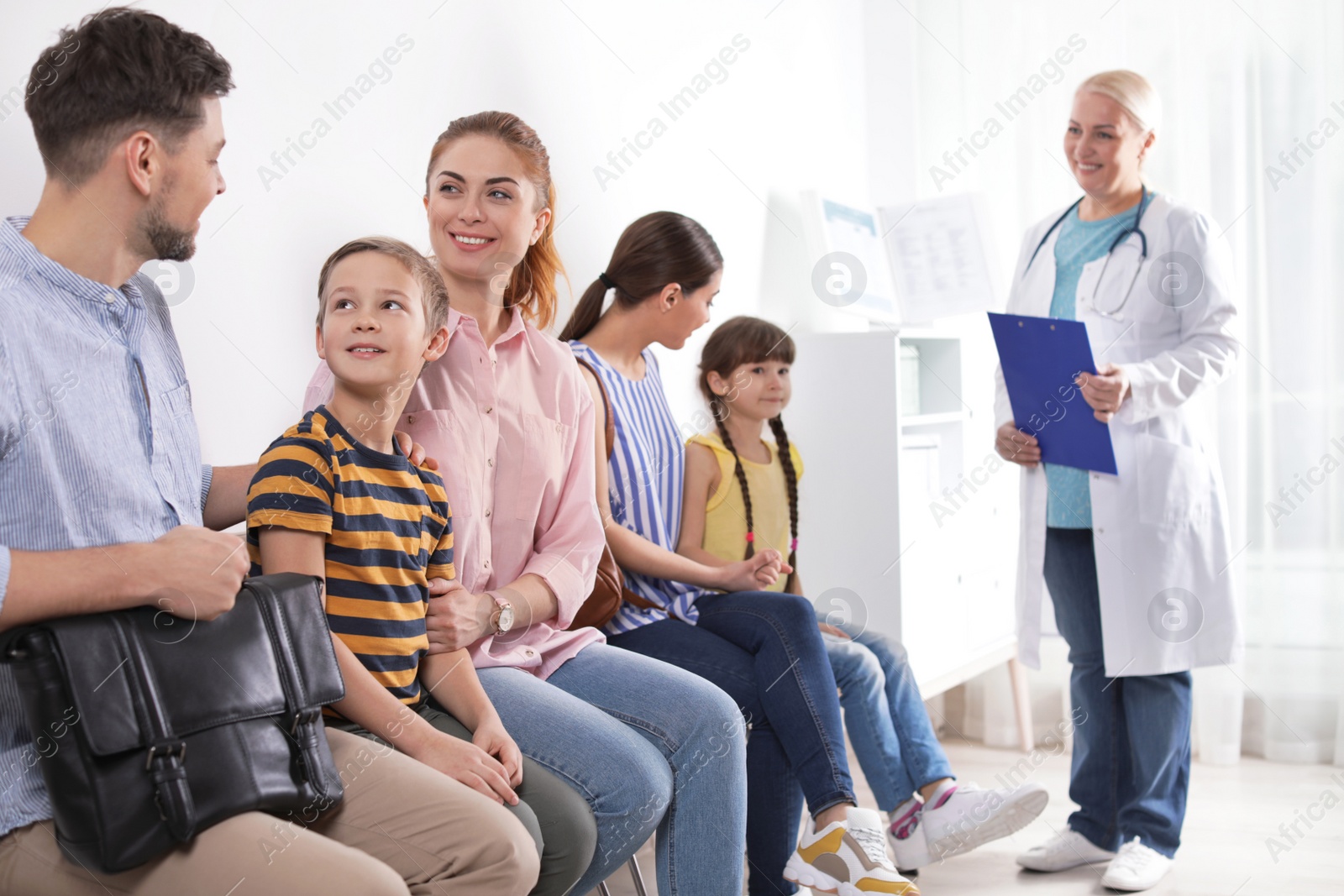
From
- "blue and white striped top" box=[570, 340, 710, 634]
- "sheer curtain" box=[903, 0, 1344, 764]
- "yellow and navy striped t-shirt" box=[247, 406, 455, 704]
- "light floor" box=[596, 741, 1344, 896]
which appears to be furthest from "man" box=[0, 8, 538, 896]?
"sheer curtain" box=[903, 0, 1344, 764]

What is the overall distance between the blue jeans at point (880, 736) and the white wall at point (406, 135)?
0.95m

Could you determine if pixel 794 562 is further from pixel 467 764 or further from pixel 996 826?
pixel 467 764

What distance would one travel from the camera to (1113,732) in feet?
7.66

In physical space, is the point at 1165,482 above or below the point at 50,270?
below

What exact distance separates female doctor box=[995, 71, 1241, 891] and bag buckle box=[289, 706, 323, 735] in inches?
63.3

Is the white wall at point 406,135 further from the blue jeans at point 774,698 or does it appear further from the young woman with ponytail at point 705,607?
the blue jeans at point 774,698

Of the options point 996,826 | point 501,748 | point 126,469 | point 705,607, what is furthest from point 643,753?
point 996,826

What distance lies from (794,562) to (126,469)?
1.51 m

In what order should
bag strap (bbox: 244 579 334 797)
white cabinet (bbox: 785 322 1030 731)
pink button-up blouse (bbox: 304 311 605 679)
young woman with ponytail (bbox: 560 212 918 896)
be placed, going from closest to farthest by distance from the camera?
bag strap (bbox: 244 579 334 797) < pink button-up blouse (bbox: 304 311 605 679) < young woman with ponytail (bbox: 560 212 918 896) < white cabinet (bbox: 785 322 1030 731)

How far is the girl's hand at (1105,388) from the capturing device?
211 cm

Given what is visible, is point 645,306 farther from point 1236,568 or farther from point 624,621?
point 1236,568

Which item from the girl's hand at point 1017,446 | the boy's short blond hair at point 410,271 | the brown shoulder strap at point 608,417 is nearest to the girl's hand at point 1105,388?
the girl's hand at point 1017,446

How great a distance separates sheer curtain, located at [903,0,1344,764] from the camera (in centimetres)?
306

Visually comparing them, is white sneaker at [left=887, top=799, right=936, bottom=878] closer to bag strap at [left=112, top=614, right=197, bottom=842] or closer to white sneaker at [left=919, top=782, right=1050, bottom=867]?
white sneaker at [left=919, top=782, right=1050, bottom=867]
